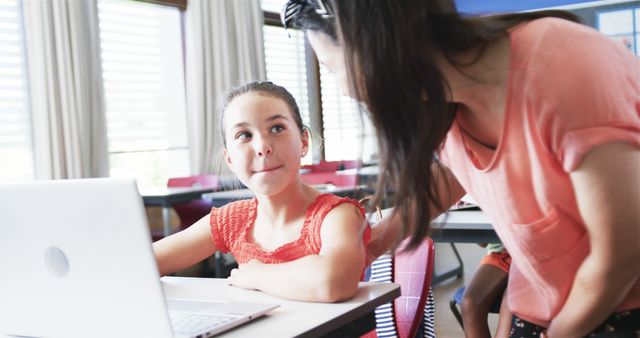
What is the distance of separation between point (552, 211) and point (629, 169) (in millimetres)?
127

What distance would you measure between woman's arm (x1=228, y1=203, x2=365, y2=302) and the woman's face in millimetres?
528

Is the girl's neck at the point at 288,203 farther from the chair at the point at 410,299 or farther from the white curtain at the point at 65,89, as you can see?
the white curtain at the point at 65,89

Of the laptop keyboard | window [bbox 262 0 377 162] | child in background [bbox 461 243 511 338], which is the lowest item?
child in background [bbox 461 243 511 338]

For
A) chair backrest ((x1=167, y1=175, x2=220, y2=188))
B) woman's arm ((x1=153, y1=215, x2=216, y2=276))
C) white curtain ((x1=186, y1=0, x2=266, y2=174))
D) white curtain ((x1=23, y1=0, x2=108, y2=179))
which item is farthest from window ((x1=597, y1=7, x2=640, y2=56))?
woman's arm ((x1=153, y1=215, x2=216, y2=276))

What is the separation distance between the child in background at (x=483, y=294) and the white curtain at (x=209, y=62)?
11.3ft

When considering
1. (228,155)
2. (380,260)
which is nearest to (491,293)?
(380,260)

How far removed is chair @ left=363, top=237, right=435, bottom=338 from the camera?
1.82m

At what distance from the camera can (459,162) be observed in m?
1.08

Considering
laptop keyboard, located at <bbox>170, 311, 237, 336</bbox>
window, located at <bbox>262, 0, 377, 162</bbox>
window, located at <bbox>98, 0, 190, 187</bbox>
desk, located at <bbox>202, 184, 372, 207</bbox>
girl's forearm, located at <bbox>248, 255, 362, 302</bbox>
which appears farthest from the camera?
window, located at <bbox>262, 0, 377, 162</bbox>

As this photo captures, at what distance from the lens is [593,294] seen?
3.04ft

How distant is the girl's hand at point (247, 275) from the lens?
5.30 feet

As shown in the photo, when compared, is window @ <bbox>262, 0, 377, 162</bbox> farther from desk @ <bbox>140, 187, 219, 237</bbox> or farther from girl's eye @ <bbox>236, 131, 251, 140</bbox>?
girl's eye @ <bbox>236, 131, 251, 140</bbox>

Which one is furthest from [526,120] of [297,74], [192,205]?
[297,74]

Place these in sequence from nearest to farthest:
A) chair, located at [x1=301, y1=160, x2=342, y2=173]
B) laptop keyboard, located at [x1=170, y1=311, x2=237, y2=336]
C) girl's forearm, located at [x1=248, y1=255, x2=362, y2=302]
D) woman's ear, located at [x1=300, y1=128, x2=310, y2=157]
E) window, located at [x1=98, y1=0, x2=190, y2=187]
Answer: laptop keyboard, located at [x1=170, y1=311, x2=237, y2=336] → girl's forearm, located at [x1=248, y1=255, x2=362, y2=302] → woman's ear, located at [x1=300, y1=128, x2=310, y2=157] → window, located at [x1=98, y1=0, x2=190, y2=187] → chair, located at [x1=301, y1=160, x2=342, y2=173]
